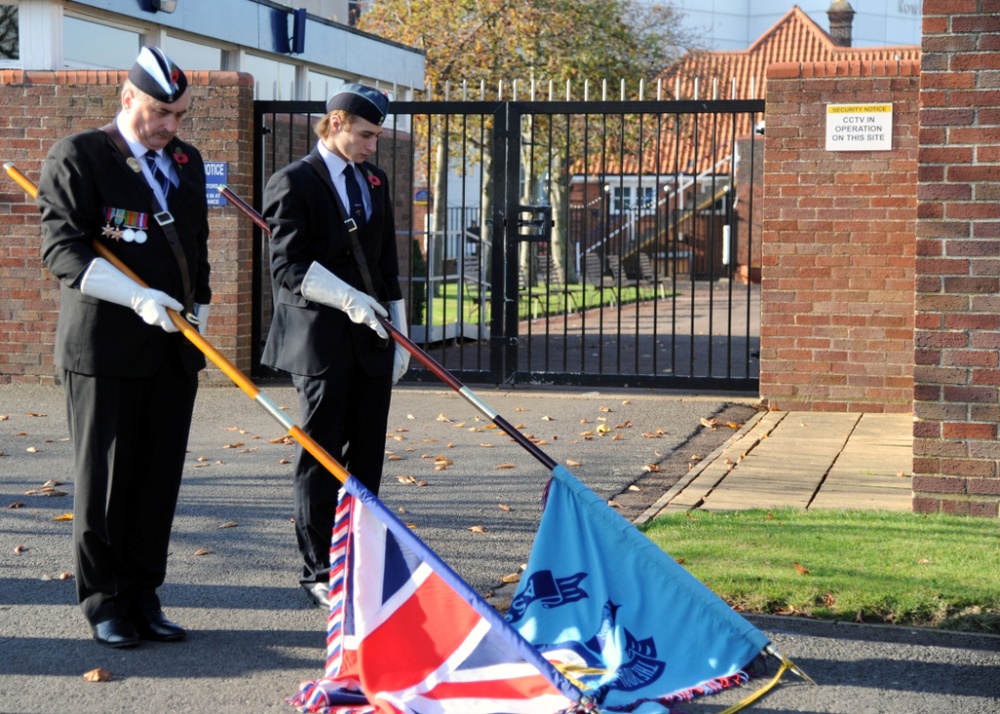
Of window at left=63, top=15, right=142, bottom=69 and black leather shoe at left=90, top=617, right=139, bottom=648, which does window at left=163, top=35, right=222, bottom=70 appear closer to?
window at left=63, top=15, right=142, bottom=69

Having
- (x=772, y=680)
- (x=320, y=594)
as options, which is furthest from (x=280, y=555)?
(x=772, y=680)

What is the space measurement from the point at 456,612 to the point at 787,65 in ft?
23.4

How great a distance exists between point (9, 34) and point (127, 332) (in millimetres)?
8218

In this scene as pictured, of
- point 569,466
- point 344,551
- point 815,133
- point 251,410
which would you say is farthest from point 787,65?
point 344,551

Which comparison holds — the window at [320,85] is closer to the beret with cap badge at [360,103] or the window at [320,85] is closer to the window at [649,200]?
the window at [649,200]

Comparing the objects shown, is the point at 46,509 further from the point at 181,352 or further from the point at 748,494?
the point at 748,494

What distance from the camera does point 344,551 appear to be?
406cm

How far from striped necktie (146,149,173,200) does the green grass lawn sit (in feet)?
7.79

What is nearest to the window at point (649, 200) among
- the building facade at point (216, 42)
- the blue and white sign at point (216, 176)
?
the building facade at point (216, 42)

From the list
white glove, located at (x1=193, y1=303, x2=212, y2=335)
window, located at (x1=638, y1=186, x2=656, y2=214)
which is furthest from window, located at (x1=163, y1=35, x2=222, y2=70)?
white glove, located at (x1=193, y1=303, x2=212, y2=335)

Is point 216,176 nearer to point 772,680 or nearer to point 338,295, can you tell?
point 338,295

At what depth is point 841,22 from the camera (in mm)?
50844

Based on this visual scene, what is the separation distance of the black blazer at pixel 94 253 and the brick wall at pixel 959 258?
3445mm

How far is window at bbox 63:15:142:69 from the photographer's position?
1200 centimetres
